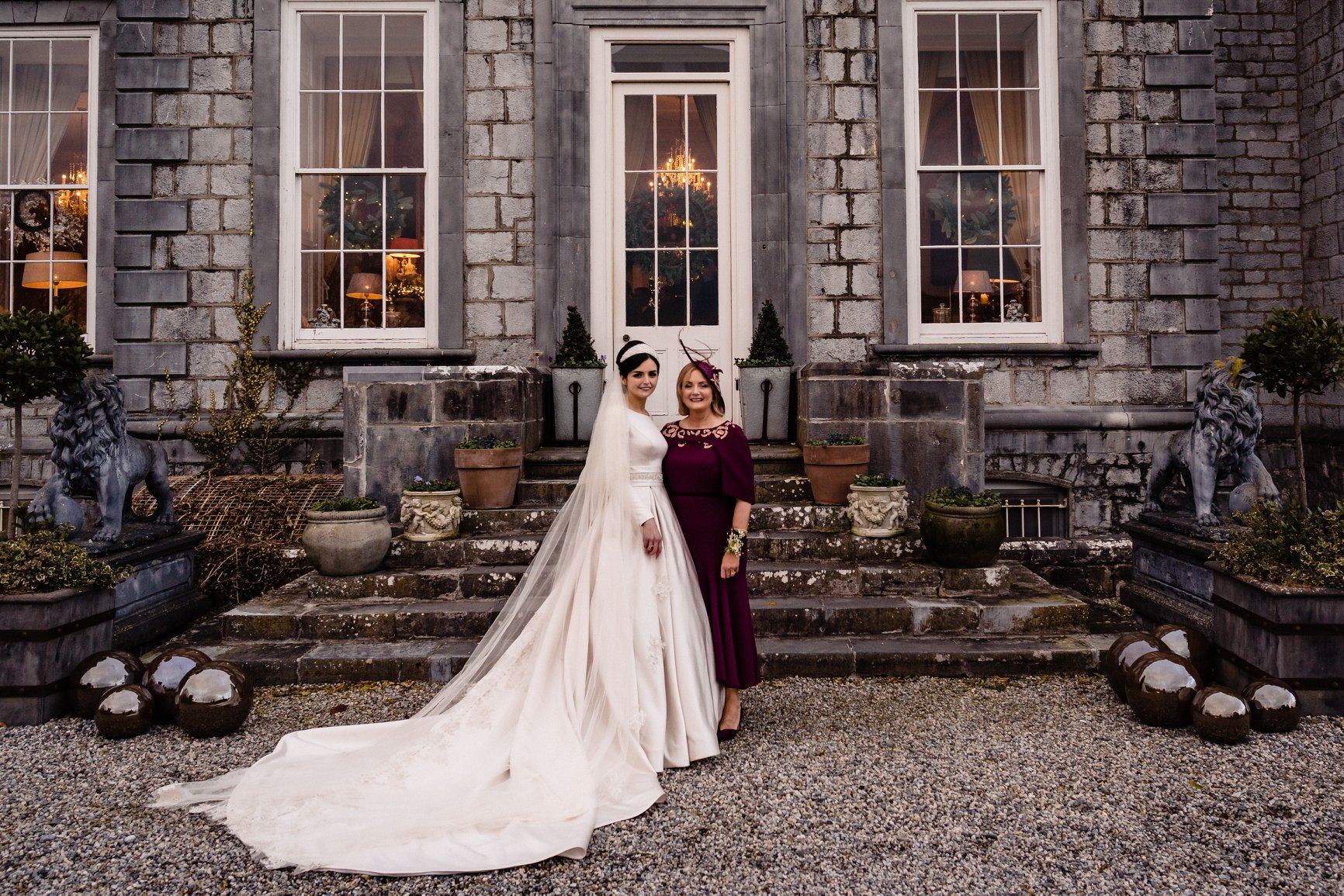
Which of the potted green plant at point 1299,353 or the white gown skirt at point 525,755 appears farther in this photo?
the potted green plant at point 1299,353

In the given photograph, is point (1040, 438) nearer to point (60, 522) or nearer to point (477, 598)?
point (477, 598)

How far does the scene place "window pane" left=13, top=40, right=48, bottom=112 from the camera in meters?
7.85

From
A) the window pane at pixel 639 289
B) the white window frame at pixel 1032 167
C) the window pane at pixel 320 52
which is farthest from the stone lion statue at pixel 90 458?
the white window frame at pixel 1032 167

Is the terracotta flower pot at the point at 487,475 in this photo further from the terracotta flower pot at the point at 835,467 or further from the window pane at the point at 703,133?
the window pane at the point at 703,133

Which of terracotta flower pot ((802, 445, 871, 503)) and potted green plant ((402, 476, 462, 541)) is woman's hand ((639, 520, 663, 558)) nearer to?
potted green plant ((402, 476, 462, 541))

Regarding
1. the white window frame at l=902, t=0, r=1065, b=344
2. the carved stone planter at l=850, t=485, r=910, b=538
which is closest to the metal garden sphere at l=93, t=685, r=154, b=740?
the carved stone planter at l=850, t=485, r=910, b=538

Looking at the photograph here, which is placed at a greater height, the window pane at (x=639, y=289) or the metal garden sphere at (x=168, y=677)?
the window pane at (x=639, y=289)

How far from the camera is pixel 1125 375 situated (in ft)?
24.2

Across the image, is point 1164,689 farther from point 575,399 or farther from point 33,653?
point 33,653

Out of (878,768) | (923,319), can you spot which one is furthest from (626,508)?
(923,319)

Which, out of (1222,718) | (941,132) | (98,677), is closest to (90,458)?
(98,677)

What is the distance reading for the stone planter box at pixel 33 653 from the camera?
3.72 meters

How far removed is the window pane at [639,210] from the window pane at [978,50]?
3122 millimetres

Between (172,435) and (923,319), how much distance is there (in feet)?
22.7
